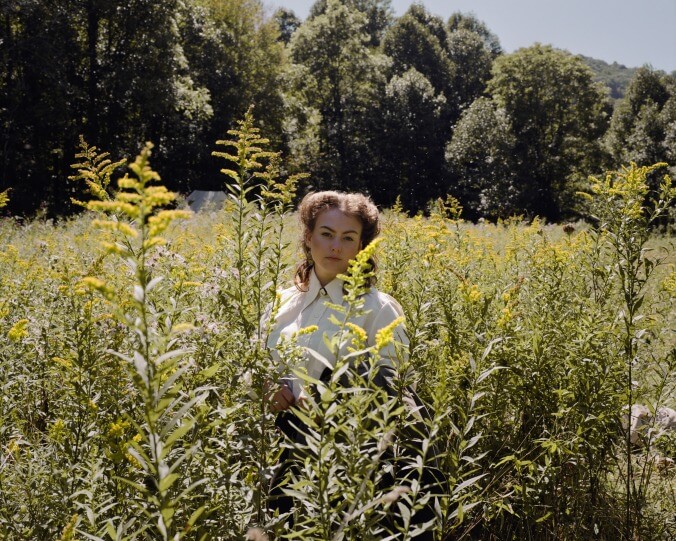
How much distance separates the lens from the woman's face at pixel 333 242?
3150mm

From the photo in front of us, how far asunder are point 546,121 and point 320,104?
1266cm

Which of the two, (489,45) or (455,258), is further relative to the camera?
(489,45)

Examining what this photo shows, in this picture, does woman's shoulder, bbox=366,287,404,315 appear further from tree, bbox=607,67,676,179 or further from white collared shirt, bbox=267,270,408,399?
tree, bbox=607,67,676,179

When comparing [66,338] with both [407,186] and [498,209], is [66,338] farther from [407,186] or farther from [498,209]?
[407,186]

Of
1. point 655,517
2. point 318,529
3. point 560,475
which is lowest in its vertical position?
point 655,517

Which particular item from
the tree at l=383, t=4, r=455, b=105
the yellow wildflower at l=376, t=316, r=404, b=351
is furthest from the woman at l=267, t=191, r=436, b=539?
the tree at l=383, t=4, r=455, b=105

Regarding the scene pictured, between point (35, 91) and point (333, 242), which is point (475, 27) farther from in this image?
point (333, 242)

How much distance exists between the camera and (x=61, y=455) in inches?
85.4

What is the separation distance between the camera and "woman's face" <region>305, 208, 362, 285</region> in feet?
10.3

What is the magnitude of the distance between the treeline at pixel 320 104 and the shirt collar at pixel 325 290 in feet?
51.7

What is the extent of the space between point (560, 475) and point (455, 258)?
5.55 feet

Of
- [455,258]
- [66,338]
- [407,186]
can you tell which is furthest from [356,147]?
[66,338]

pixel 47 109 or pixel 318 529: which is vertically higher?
pixel 47 109

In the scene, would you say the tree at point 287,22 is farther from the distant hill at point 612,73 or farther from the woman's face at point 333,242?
the distant hill at point 612,73
